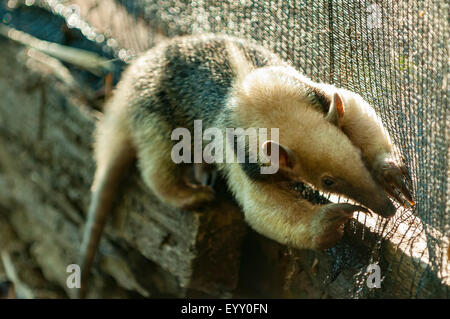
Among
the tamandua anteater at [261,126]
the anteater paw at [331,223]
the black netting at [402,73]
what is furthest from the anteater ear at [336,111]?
the anteater paw at [331,223]

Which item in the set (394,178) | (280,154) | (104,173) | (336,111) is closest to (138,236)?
(104,173)

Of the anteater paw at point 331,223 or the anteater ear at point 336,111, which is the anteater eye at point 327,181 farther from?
the anteater ear at point 336,111

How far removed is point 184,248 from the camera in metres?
3.71

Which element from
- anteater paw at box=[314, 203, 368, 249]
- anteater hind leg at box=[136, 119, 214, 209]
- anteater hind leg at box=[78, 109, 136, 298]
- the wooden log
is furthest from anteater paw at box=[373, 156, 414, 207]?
anteater hind leg at box=[78, 109, 136, 298]

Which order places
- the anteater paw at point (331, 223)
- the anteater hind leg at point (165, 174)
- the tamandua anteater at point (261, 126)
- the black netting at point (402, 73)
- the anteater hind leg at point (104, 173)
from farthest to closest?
1. the anteater hind leg at point (104, 173)
2. the anteater hind leg at point (165, 174)
3. the tamandua anteater at point (261, 126)
4. the anteater paw at point (331, 223)
5. the black netting at point (402, 73)

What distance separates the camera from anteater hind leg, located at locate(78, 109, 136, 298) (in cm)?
392

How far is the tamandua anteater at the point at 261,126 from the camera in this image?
8.82ft

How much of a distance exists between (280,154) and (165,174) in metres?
1.16

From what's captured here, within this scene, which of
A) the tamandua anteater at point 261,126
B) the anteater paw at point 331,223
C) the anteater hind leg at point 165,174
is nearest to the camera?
the anteater paw at point 331,223

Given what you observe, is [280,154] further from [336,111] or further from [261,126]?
[336,111]

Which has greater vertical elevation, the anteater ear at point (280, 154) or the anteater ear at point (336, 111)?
the anteater ear at point (336, 111)

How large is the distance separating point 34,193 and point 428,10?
4.26 m

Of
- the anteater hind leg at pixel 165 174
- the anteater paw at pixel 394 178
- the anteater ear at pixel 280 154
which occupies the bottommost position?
the anteater paw at pixel 394 178

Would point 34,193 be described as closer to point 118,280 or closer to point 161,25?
point 118,280
